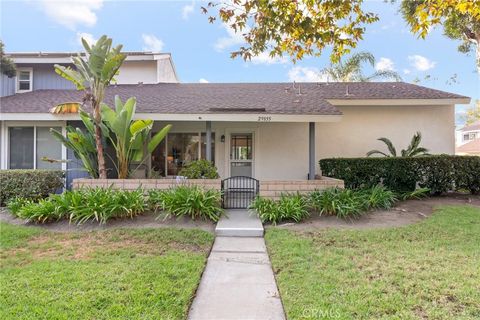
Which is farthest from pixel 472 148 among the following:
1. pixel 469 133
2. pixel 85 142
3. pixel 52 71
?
pixel 52 71

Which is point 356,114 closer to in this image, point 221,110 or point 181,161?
point 221,110

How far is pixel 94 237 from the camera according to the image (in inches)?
244

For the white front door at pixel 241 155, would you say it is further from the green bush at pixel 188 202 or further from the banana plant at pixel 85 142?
the banana plant at pixel 85 142

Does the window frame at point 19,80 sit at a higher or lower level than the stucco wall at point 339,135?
higher

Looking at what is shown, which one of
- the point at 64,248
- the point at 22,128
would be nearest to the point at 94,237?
the point at 64,248

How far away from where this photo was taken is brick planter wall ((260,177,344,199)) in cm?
855

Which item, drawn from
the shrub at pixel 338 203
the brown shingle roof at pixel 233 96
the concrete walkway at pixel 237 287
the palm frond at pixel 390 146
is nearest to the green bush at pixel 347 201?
the shrub at pixel 338 203

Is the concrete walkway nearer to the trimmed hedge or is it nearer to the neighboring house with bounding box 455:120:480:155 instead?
the trimmed hedge

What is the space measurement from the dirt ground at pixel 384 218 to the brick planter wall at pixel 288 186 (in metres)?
1.18

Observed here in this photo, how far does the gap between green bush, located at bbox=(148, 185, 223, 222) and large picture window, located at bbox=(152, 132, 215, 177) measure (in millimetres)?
3860

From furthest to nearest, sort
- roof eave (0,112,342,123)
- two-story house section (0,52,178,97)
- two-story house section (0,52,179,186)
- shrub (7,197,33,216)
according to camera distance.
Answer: two-story house section (0,52,178,97), two-story house section (0,52,179,186), roof eave (0,112,342,123), shrub (7,197,33,216)

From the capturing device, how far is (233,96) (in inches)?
461

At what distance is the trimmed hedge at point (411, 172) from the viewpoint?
9.83 m

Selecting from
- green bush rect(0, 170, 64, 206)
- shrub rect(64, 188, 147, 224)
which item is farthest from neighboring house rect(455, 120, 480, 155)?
green bush rect(0, 170, 64, 206)
